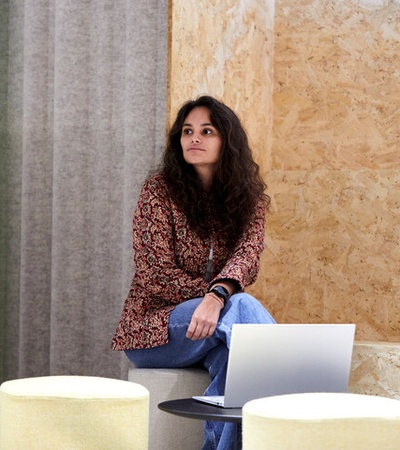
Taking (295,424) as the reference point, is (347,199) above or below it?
above

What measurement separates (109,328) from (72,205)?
1.60 ft

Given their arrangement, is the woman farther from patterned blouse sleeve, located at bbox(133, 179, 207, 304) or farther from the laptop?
the laptop

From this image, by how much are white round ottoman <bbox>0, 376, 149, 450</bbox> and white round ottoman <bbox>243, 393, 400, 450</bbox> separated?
0.33 metres

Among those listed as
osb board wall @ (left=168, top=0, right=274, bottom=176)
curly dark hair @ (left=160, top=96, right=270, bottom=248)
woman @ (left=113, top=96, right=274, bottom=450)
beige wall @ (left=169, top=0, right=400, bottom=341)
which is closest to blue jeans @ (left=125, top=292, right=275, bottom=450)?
woman @ (left=113, top=96, right=274, bottom=450)

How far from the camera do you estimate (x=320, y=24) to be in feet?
13.7

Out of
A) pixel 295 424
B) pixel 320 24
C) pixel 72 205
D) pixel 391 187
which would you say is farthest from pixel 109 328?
pixel 295 424

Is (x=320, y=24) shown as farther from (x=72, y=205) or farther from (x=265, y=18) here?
(x=72, y=205)

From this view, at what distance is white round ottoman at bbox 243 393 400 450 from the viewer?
1.65 meters

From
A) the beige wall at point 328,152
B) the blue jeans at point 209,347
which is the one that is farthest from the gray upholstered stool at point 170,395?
the beige wall at point 328,152

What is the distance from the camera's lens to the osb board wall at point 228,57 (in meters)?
3.53

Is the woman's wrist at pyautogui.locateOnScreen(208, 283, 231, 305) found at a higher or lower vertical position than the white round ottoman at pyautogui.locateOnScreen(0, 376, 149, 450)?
higher

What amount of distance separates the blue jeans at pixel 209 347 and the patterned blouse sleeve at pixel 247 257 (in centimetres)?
9

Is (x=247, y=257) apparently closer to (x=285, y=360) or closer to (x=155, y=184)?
(x=155, y=184)

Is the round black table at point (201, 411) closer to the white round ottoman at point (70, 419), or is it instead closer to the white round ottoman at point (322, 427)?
the white round ottoman at point (70, 419)
